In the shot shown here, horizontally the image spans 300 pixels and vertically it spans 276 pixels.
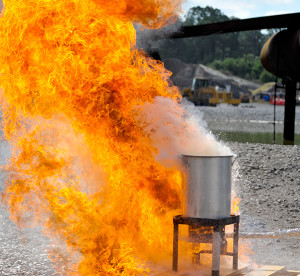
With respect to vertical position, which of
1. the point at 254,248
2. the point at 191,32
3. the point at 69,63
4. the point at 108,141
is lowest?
the point at 254,248

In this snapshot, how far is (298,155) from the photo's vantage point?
1282 cm

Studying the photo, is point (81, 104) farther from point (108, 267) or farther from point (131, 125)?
point (108, 267)

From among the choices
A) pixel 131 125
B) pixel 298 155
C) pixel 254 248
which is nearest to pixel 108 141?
pixel 131 125

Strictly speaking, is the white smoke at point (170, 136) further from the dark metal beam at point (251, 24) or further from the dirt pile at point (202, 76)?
the dirt pile at point (202, 76)

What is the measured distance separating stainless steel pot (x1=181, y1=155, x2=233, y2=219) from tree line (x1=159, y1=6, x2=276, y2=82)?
94614mm

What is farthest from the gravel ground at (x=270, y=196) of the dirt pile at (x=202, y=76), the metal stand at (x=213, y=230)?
the dirt pile at (x=202, y=76)

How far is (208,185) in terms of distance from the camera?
5086 millimetres

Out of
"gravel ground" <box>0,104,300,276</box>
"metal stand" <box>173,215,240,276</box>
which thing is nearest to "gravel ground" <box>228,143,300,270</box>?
"gravel ground" <box>0,104,300,276</box>

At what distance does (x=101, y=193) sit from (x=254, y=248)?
2.37 meters

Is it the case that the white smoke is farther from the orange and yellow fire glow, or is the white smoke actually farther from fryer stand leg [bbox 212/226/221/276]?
fryer stand leg [bbox 212/226/221/276]

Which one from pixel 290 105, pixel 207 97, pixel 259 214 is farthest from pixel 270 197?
pixel 207 97

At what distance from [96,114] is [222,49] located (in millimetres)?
118122

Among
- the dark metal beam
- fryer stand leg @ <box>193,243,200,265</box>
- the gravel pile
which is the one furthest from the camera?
the gravel pile

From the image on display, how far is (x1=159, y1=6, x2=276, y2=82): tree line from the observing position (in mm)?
100625
